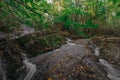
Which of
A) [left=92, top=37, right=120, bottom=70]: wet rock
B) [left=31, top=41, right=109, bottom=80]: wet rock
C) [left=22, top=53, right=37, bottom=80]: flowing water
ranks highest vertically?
[left=31, top=41, right=109, bottom=80]: wet rock

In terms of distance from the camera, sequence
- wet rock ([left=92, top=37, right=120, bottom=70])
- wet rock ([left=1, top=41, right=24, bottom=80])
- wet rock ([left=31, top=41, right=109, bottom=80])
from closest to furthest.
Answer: wet rock ([left=31, top=41, right=109, bottom=80]) < wet rock ([left=1, top=41, right=24, bottom=80]) < wet rock ([left=92, top=37, right=120, bottom=70])

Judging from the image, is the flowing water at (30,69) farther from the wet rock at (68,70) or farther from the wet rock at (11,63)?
the wet rock at (11,63)

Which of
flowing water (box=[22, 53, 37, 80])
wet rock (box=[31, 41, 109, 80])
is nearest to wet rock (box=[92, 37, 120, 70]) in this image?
wet rock (box=[31, 41, 109, 80])

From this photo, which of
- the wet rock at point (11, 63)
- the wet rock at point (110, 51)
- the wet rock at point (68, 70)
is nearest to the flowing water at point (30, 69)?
the wet rock at point (68, 70)

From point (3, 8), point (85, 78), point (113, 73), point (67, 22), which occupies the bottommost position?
point (113, 73)

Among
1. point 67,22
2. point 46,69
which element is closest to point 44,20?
point 67,22

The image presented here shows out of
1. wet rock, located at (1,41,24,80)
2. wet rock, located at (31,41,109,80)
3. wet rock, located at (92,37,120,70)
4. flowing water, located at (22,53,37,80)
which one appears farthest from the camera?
wet rock, located at (92,37,120,70)

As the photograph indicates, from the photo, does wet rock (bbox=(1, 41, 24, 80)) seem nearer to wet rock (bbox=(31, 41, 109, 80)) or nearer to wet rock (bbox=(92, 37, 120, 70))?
wet rock (bbox=(31, 41, 109, 80))

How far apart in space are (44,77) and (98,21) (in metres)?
20.7

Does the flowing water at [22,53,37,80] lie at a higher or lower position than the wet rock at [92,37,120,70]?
higher

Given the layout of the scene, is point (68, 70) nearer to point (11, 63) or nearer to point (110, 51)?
point (11, 63)

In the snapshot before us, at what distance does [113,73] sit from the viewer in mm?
9492

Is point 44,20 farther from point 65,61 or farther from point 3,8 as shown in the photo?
point 65,61

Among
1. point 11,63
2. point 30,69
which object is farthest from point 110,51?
point 11,63
